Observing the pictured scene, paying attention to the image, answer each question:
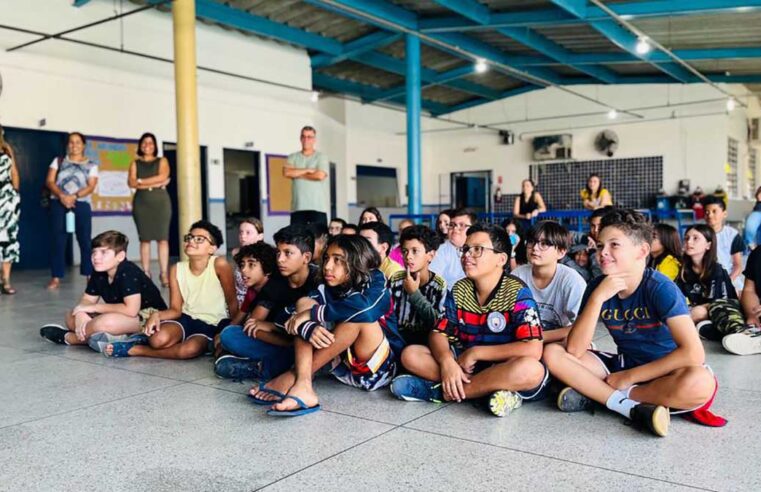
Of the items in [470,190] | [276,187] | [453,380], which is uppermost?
[470,190]

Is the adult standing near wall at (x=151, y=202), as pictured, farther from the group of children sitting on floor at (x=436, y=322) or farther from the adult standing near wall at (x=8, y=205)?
the group of children sitting on floor at (x=436, y=322)

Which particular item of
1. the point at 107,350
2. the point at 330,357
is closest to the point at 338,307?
the point at 330,357

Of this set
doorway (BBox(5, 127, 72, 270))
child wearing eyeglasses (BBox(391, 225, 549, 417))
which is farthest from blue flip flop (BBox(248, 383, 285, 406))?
doorway (BBox(5, 127, 72, 270))

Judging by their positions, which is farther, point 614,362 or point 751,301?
point 751,301

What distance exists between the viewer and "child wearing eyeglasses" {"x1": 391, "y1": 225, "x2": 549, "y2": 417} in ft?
7.59

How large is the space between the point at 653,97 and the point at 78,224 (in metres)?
12.4

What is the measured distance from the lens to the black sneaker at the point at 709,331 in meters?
3.59

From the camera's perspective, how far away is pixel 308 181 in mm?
5379

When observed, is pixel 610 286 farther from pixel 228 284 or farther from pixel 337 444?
pixel 228 284

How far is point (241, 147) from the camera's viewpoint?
11148 millimetres

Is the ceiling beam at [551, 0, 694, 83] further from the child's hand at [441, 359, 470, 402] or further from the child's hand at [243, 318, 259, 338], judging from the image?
the child's hand at [441, 359, 470, 402]

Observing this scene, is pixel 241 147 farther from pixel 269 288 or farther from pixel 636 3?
pixel 269 288

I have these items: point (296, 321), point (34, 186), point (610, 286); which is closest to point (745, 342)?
point (610, 286)

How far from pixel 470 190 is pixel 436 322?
1541 centimetres
